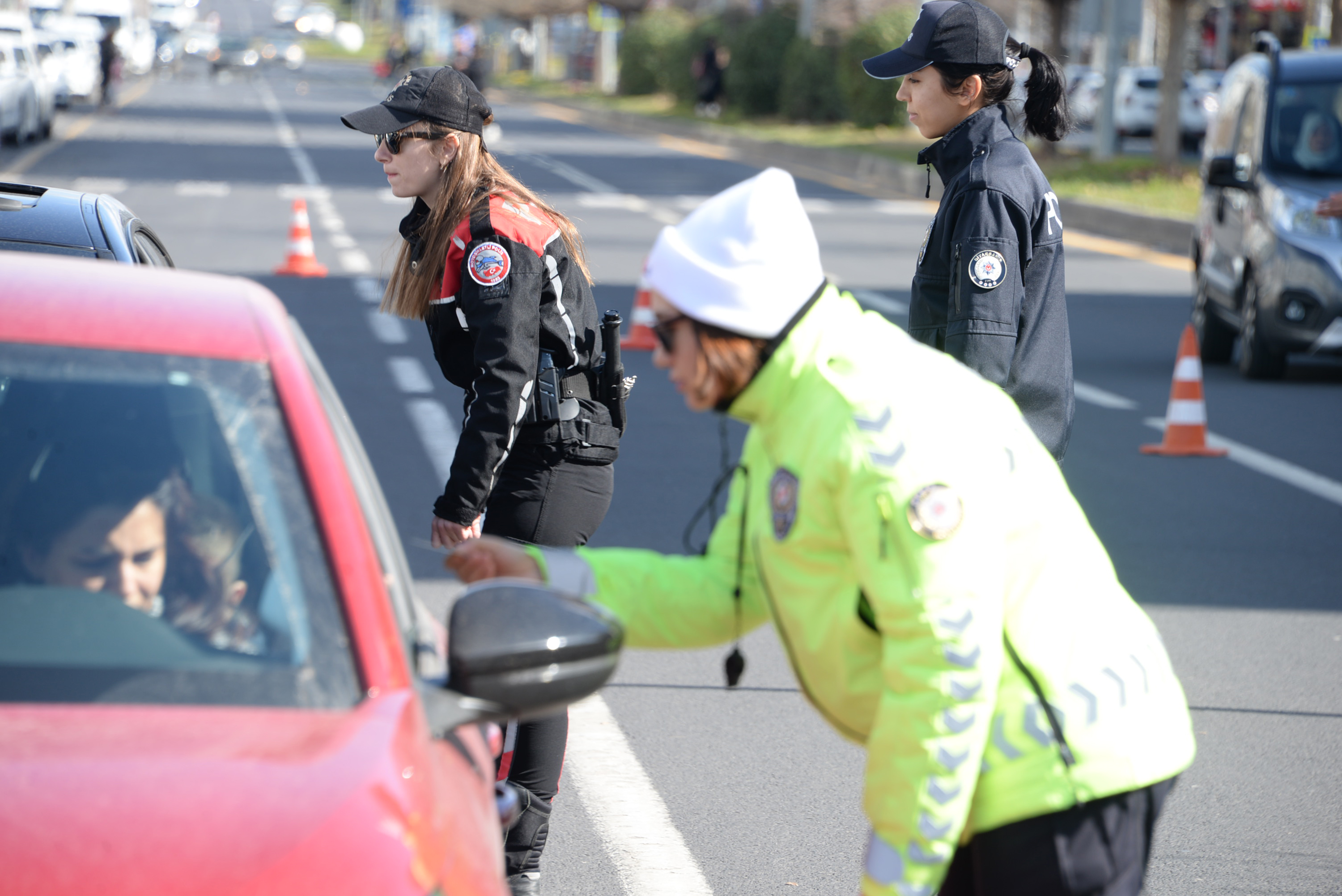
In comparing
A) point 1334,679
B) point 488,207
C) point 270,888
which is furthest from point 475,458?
point 1334,679

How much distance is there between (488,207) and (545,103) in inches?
2223

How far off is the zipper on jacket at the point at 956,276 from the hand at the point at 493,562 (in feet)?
5.07

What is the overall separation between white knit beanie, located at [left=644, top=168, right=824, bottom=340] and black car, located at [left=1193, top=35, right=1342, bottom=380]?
31.6 ft

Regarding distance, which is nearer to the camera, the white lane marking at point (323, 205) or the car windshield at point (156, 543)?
the car windshield at point (156, 543)

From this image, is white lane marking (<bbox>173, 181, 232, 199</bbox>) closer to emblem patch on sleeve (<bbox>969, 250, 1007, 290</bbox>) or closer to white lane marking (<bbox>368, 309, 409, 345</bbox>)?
white lane marking (<bbox>368, 309, 409, 345</bbox>)

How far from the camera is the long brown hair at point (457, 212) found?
378 cm

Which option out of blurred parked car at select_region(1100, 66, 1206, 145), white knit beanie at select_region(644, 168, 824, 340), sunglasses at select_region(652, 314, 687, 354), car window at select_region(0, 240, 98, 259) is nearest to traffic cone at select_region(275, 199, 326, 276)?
car window at select_region(0, 240, 98, 259)

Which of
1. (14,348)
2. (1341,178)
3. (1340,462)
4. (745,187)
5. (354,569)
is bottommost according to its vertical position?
(1340,462)

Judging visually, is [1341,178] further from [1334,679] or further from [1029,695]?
[1029,695]

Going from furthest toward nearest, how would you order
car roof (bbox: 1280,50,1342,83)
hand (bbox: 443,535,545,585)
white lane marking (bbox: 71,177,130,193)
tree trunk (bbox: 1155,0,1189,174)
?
tree trunk (bbox: 1155,0,1189,174) → white lane marking (bbox: 71,177,130,193) → car roof (bbox: 1280,50,1342,83) → hand (bbox: 443,535,545,585)

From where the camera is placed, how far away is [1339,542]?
7.71 metres

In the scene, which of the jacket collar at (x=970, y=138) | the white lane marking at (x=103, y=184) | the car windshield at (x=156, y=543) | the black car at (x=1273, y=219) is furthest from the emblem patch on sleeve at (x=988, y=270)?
the white lane marking at (x=103, y=184)

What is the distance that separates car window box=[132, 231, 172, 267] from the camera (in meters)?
Result: 4.60

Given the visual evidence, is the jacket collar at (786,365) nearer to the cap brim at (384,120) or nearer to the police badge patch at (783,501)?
the police badge patch at (783,501)
